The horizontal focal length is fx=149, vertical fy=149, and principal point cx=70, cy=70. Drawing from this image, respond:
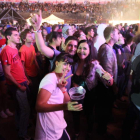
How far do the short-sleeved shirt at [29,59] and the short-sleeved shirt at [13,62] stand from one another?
1.22 ft

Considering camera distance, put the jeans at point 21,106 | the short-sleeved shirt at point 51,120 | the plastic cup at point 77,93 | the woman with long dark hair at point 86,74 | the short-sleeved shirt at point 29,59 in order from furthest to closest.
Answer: the short-sleeved shirt at point 29,59 < the jeans at point 21,106 < the woman with long dark hair at point 86,74 < the plastic cup at point 77,93 < the short-sleeved shirt at point 51,120

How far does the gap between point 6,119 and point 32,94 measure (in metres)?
0.80

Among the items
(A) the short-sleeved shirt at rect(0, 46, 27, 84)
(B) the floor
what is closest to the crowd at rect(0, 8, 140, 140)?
(A) the short-sleeved shirt at rect(0, 46, 27, 84)

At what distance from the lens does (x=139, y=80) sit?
1796 millimetres

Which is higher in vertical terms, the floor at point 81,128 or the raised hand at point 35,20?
the raised hand at point 35,20

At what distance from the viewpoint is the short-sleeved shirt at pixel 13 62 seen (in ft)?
7.16

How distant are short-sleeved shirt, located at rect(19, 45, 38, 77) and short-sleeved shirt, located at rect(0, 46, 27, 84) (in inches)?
14.7

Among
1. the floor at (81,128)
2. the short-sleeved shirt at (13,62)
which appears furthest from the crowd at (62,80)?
the floor at (81,128)

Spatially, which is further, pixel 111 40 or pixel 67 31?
pixel 67 31

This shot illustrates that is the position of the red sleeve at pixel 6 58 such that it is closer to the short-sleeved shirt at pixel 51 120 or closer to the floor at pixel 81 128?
the short-sleeved shirt at pixel 51 120

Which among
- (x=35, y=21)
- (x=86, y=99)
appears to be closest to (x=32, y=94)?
(x=86, y=99)

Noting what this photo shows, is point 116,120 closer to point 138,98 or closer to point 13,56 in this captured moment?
point 138,98

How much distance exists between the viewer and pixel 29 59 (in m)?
2.74

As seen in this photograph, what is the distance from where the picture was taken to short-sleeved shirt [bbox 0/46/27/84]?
2.18 m
